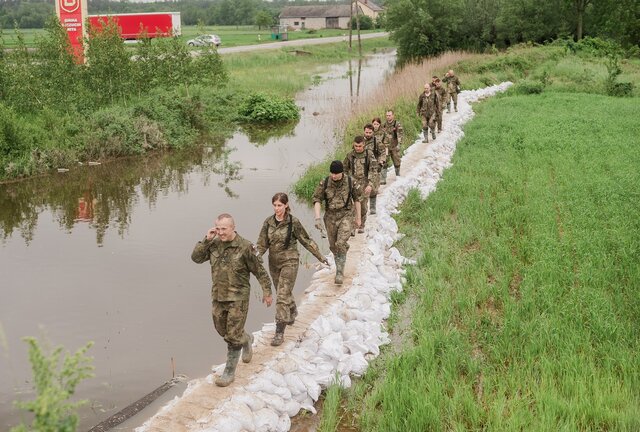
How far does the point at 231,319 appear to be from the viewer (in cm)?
639

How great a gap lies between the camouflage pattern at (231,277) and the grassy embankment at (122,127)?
13.4m

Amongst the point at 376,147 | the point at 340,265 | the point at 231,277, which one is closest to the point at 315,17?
the point at 376,147

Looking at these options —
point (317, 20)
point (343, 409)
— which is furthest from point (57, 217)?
point (317, 20)

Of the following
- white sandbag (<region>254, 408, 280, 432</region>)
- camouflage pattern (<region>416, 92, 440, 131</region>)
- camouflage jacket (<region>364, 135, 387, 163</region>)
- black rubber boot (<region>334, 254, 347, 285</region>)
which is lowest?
white sandbag (<region>254, 408, 280, 432</region>)

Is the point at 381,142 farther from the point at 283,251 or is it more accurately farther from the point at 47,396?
the point at 47,396

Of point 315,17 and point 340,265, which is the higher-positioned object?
point 315,17

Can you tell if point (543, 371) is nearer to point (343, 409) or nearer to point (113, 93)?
point (343, 409)

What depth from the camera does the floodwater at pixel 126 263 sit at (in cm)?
767

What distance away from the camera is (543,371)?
243 inches

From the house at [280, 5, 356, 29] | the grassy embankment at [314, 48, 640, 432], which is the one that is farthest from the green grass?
the house at [280, 5, 356, 29]

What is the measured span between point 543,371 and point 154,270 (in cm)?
701

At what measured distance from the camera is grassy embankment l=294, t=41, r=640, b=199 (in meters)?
20.1

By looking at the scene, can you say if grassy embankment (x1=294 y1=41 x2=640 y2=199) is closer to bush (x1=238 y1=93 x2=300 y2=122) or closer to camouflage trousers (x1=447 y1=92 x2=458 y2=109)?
camouflage trousers (x1=447 y1=92 x2=458 y2=109)

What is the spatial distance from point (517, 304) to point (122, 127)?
54.5ft
